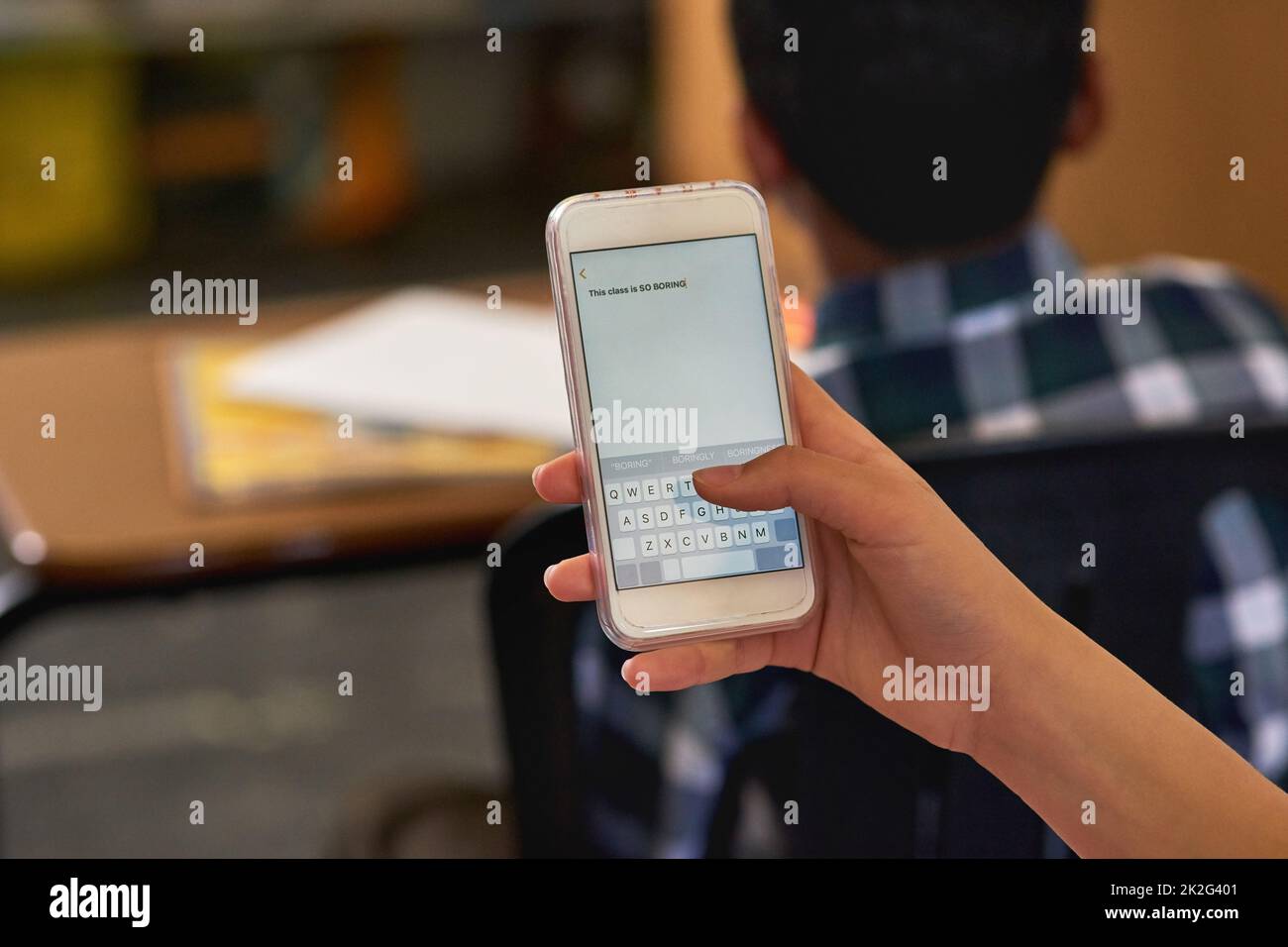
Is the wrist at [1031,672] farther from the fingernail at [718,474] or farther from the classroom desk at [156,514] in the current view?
the classroom desk at [156,514]

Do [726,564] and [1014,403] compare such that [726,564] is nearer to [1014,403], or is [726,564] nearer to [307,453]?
[1014,403]

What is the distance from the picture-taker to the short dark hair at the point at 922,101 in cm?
73

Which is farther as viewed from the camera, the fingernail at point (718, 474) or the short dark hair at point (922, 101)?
the short dark hair at point (922, 101)

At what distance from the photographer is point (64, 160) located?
3.46 meters

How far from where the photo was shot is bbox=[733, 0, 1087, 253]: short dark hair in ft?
2.40

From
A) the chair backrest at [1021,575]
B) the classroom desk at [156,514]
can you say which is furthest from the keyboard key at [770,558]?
the classroom desk at [156,514]

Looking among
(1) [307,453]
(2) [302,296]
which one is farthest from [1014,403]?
(2) [302,296]

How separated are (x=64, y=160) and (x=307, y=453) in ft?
9.19

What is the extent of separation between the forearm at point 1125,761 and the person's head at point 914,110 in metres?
0.35

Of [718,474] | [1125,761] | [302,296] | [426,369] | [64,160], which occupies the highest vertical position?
[64,160]

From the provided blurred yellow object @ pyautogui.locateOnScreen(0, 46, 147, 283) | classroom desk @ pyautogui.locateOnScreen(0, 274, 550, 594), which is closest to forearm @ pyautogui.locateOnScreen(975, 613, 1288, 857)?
classroom desk @ pyautogui.locateOnScreen(0, 274, 550, 594)

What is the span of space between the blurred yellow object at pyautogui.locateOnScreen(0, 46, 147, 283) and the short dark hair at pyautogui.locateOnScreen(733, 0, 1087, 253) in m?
2.99

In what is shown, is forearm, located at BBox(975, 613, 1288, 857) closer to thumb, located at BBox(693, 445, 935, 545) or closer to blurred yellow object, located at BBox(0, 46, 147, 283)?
thumb, located at BBox(693, 445, 935, 545)
